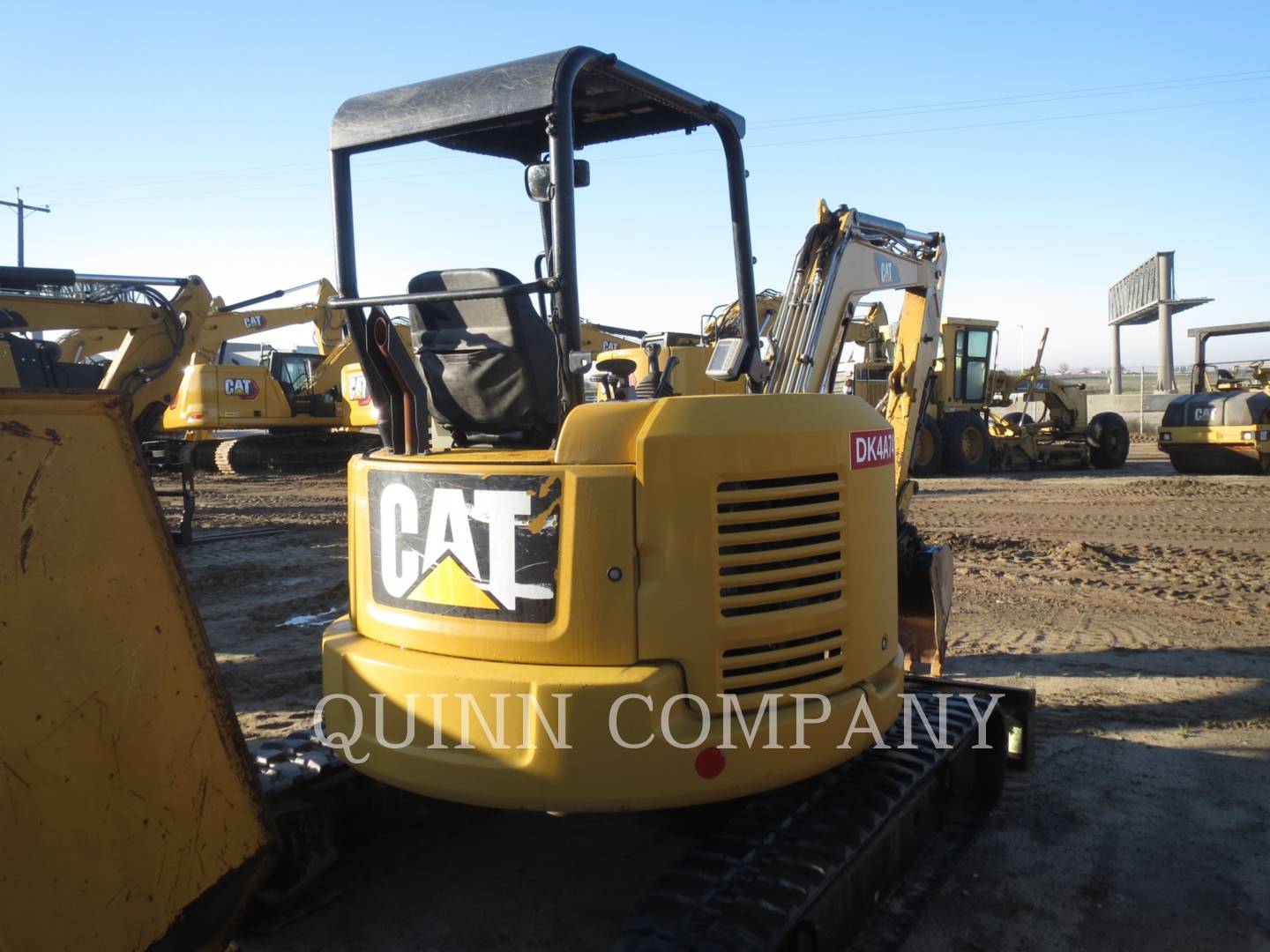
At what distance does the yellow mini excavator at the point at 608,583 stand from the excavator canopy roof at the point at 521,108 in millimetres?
11

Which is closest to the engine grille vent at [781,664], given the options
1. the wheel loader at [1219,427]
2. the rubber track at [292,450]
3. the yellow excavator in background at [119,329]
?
the yellow excavator in background at [119,329]

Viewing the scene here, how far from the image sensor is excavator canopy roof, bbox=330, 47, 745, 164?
2.94 meters

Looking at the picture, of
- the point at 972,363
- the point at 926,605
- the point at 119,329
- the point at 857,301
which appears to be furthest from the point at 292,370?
the point at 926,605

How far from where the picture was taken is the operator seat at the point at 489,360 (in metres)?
3.14

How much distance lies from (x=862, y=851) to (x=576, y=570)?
1165mm

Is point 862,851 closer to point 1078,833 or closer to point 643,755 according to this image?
point 643,755

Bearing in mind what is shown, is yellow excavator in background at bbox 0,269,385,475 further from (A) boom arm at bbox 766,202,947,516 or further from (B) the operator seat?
(B) the operator seat

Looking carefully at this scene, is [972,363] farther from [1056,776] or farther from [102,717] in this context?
[102,717]

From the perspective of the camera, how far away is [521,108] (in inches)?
116

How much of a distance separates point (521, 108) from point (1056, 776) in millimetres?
3536

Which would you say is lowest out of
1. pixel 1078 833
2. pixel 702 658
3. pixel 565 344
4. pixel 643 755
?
pixel 1078 833

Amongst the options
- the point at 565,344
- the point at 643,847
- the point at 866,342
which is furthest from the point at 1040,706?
the point at 866,342

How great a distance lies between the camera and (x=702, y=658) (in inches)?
109

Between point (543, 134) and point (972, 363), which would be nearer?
point (543, 134)
